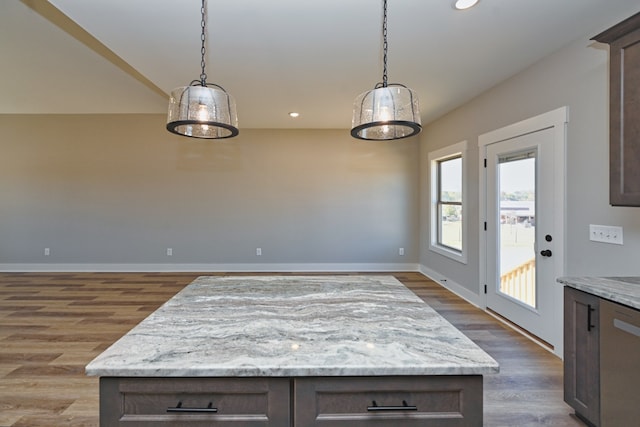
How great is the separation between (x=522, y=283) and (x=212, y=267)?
478cm

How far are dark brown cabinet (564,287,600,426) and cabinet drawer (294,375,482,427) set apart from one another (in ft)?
4.19

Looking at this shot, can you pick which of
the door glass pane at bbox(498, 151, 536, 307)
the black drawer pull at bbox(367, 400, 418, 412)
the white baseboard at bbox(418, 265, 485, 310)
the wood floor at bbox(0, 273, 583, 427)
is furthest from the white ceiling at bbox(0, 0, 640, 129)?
the wood floor at bbox(0, 273, 583, 427)

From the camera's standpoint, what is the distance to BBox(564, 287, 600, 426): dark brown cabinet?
1.71 metres

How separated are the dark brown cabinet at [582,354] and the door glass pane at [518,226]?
1261 millimetres

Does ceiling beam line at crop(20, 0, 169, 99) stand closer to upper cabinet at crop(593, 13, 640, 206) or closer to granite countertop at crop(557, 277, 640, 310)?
upper cabinet at crop(593, 13, 640, 206)

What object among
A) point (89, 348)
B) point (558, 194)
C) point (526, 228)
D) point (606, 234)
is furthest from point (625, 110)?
point (89, 348)

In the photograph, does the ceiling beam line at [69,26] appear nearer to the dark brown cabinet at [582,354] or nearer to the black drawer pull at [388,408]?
the black drawer pull at [388,408]

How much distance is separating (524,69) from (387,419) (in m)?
3.46

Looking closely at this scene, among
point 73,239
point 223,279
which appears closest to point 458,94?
point 223,279

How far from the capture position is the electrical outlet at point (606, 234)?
2.22 meters

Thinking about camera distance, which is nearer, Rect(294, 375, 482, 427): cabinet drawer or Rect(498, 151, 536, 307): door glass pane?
Rect(294, 375, 482, 427): cabinet drawer

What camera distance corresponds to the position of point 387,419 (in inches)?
37.0

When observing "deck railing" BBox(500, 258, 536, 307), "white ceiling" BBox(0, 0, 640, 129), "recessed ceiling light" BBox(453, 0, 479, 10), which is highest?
"white ceiling" BBox(0, 0, 640, 129)

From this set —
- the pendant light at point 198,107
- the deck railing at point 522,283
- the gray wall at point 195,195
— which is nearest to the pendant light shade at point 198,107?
the pendant light at point 198,107
